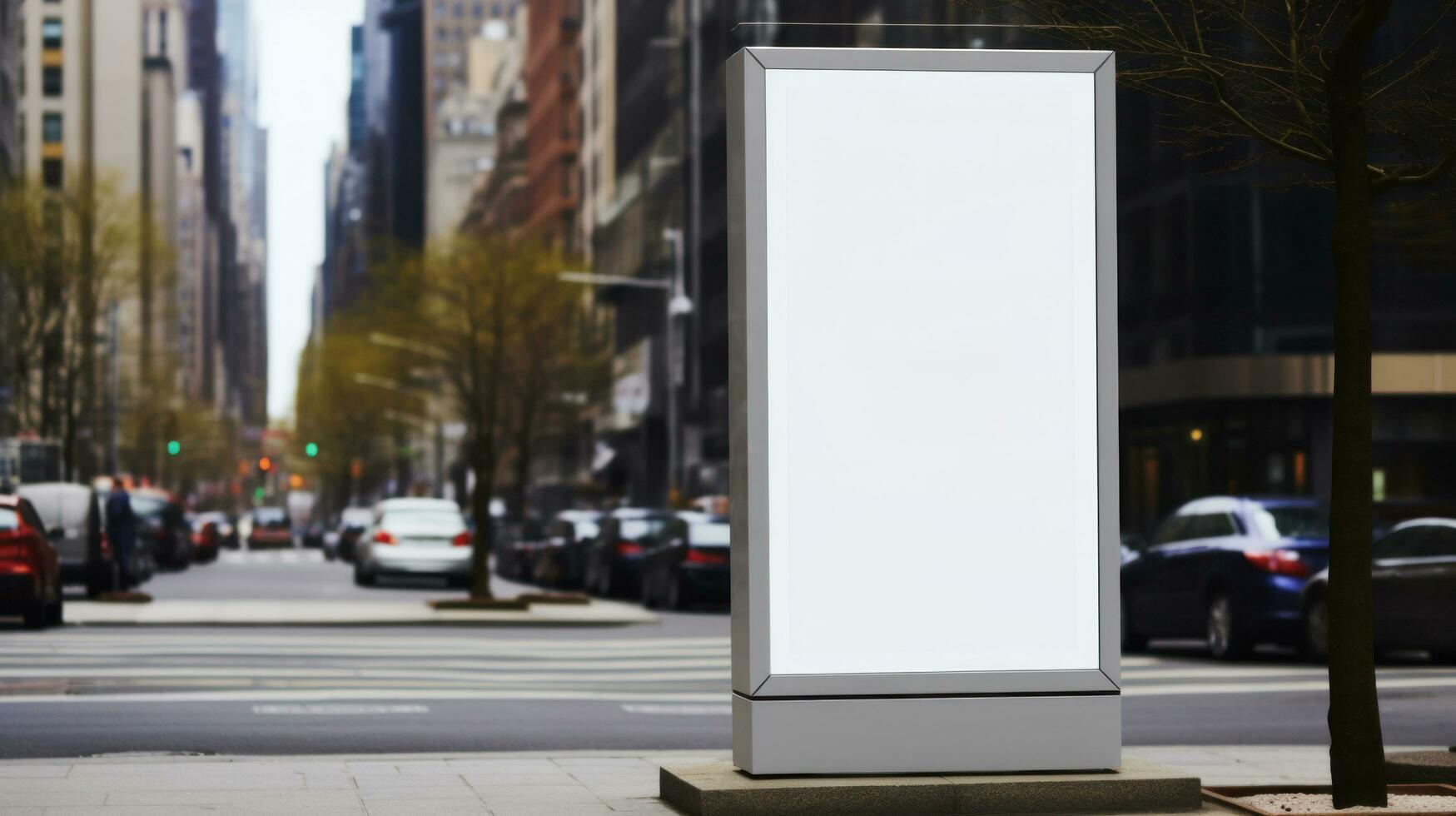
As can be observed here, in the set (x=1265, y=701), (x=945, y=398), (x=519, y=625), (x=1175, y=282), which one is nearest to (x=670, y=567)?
(x=519, y=625)

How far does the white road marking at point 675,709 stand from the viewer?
15.7m

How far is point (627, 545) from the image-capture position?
36.6 metres

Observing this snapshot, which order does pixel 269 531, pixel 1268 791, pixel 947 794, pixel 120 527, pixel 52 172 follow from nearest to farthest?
pixel 947 794
pixel 1268 791
pixel 120 527
pixel 269 531
pixel 52 172

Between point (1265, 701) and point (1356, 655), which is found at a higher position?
point (1356, 655)

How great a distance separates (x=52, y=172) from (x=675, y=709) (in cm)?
A: 12067

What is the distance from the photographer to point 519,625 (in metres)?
27.8

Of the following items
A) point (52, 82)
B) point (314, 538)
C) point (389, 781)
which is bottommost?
point (314, 538)

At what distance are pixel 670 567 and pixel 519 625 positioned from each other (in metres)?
4.90

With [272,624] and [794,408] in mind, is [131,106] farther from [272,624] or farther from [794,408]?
[794,408]

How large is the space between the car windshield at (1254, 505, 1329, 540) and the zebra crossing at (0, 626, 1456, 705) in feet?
3.91

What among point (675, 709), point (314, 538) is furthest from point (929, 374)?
point (314, 538)

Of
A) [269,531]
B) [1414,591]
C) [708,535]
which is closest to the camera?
[1414,591]

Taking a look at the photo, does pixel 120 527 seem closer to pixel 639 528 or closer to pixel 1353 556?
pixel 639 528

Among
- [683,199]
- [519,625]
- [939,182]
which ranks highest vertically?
[683,199]
